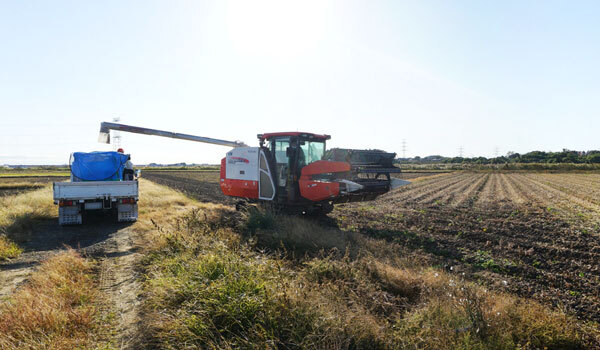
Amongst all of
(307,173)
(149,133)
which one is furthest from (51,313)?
(149,133)

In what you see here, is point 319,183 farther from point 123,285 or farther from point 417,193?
point 417,193

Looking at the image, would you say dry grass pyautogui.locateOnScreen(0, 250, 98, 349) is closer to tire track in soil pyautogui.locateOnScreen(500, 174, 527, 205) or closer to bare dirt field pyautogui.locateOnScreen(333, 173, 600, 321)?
bare dirt field pyautogui.locateOnScreen(333, 173, 600, 321)

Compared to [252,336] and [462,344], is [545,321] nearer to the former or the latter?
[462,344]

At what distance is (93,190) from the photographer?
10.9m

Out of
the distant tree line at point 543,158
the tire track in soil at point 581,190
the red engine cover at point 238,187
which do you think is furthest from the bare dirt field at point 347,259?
the distant tree line at point 543,158

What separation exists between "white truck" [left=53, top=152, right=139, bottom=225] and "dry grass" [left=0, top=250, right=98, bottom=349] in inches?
238

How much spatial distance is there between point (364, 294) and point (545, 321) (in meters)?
2.28

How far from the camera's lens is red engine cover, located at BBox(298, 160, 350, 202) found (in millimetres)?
10164

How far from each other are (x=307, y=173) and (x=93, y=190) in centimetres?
718

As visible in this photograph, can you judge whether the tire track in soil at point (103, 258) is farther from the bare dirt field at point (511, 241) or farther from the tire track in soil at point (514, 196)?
the tire track in soil at point (514, 196)

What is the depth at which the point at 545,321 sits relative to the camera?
416 cm

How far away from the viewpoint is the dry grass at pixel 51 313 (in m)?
3.35

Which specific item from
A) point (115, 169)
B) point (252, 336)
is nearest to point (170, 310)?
point (252, 336)

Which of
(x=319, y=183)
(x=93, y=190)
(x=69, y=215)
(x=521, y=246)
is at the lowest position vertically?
(x=521, y=246)
